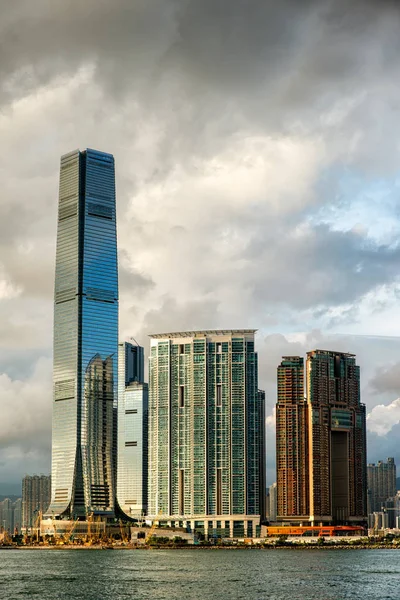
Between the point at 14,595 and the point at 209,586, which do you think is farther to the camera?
the point at 209,586

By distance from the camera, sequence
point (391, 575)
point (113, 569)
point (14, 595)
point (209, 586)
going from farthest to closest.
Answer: point (113, 569)
point (391, 575)
point (209, 586)
point (14, 595)

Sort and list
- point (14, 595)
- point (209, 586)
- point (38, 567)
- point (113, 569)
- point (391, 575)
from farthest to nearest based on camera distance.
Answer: point (38, 567) < point (113, 569) < point (391, 575) < point (209, 586) < point (14, 595)

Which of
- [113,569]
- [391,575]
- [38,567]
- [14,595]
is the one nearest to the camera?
[14,595]

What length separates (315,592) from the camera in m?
129

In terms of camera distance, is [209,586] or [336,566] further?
[336,566]

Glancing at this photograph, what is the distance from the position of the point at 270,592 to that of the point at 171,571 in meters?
42.6

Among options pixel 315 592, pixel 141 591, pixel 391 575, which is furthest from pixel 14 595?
pixel 391 575

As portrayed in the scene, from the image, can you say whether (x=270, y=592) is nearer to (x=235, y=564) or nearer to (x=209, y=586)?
(x=209, y=586)

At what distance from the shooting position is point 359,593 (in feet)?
424

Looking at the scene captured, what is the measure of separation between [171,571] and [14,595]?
149 feet

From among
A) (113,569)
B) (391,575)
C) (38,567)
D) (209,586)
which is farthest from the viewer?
(38,567)

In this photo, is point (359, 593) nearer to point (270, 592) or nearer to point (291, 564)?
point (270, 592)

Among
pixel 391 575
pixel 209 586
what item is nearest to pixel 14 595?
pixel 209 586

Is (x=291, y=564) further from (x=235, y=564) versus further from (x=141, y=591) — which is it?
(x=141, y=591)
